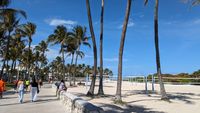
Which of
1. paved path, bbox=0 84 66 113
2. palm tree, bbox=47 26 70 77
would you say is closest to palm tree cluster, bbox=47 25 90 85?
palm tree, bbox=47 26 70 77

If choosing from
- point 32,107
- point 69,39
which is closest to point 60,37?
point 69,39

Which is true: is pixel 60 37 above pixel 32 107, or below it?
above

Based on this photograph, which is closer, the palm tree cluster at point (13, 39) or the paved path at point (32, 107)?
the paved path at point (32, 107)

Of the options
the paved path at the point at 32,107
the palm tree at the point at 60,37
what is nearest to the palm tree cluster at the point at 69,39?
the palm tree at the point at 60,37

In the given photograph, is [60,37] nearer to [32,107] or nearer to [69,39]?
[69,39]

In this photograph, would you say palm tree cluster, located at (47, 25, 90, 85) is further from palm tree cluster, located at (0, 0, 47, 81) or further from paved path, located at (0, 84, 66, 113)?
paved path, located at (0, 84, 66, 113)

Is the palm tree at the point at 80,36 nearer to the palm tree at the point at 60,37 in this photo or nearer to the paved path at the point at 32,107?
the palm tree at the point at 60,37

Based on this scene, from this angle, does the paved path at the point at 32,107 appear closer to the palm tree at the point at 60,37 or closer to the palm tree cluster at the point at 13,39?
the palm tree cluster at the point at 13,39

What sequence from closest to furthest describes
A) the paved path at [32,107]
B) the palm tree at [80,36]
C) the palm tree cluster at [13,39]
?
the paved path at [32,107] < the palm tree cluster at [13,39] < the palm tree at [80,36]

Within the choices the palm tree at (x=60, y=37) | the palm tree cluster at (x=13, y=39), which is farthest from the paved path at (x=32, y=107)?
the palm tree at (x=60, y=37)

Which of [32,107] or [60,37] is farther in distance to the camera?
[60,37]

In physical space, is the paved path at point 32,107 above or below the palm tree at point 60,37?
below

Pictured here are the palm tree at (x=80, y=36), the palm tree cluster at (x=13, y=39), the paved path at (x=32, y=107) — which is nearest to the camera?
the paved path at (x=32, y=107)

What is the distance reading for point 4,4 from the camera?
36938mm
